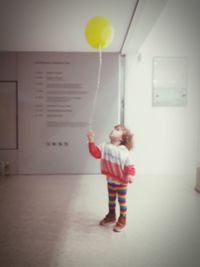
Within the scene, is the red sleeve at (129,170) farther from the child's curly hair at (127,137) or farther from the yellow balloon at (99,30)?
the yellow balloon at (99,30)

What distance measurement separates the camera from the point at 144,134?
4430 mm

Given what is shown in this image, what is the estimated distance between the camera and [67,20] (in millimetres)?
2885

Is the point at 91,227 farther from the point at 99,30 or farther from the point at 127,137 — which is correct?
the point at 99,30

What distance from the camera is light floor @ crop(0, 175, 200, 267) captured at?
6.19ft

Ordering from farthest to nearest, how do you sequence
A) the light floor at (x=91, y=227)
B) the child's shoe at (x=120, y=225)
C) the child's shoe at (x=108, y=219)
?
the child's shoe at (x=108, y=219)
the child's shoe at (x=120, y=225)
the light floor at (x=91, y=227)

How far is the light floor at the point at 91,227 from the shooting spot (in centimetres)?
189

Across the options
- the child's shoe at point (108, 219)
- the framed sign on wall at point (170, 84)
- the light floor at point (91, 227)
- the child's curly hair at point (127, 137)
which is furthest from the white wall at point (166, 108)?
the child's shoe at point (108, 219)

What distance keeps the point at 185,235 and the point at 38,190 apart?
2024 millimetres

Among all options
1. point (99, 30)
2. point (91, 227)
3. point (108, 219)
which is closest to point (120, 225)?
point (108, 219)

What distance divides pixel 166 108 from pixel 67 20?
7.43ft

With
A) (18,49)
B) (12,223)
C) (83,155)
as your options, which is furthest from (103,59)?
(12,223)

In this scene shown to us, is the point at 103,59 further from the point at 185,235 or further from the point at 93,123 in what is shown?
the point at 185,235

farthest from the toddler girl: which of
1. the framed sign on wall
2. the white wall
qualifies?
the framed sign on wall

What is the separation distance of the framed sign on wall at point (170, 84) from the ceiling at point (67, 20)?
29.2 inches
